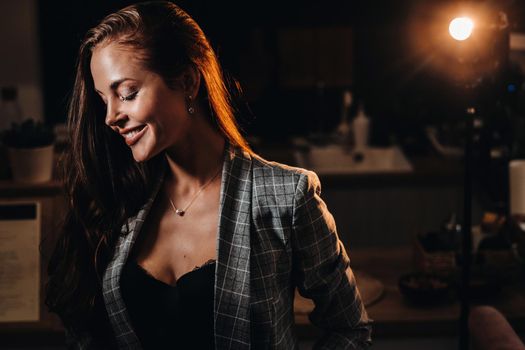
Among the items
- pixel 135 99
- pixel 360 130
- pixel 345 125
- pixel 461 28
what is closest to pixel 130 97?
pixel 135 99

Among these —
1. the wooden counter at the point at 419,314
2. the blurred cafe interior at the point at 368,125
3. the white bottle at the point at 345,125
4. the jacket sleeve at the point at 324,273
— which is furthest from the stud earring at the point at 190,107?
the white bottle at the point at 345,125

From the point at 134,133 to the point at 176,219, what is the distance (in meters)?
0.30

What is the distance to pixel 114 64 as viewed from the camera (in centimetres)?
160

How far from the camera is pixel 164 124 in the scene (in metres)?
1.63

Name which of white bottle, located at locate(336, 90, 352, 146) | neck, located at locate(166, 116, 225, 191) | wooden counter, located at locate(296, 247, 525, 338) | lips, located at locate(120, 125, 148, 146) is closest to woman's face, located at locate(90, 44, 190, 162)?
lips, located at locate(120, 125, 148, 146)

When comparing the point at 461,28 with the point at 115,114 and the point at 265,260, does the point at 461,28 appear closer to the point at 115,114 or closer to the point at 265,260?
the point at 265,260

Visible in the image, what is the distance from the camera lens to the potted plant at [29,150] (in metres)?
2.61

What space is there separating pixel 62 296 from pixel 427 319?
1.11 m

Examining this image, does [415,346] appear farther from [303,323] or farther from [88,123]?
[88,123]

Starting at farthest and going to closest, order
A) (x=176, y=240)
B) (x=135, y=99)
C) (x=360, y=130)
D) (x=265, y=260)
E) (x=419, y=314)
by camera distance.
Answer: (x=360, y=130) < (x=419, y=314) < (x=176, y=240) < (x=265, y=260) < (x=135, y=99)

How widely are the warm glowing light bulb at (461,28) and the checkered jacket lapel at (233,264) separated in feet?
3.38

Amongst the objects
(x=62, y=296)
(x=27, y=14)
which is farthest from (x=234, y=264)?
(x=27, y=14)

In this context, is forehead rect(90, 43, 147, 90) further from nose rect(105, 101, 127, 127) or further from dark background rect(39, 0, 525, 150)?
dark background rect(39, 0, 525, 150)

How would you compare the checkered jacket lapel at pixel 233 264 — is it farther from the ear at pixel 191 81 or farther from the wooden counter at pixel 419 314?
the wooden counter at pixel 419 314
